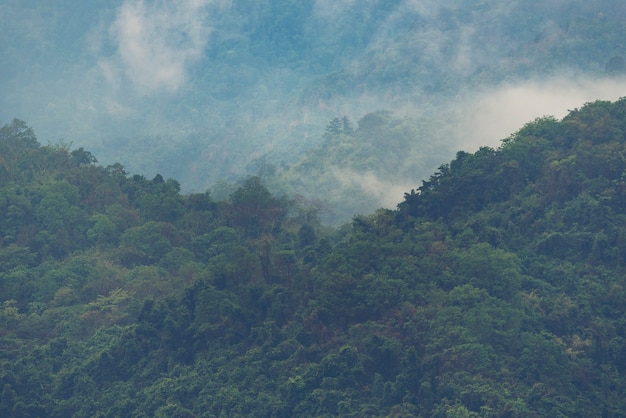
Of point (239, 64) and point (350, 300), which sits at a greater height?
point (239, 64)

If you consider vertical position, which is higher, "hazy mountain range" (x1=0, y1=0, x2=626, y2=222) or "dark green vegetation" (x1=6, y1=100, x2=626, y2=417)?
"hazy mountain range" (x1=0, y1=0, x2=626, y2=222)

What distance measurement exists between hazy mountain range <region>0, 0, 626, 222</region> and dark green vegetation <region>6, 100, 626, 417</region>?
164ft

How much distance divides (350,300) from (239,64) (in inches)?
3030

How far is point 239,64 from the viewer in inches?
4611

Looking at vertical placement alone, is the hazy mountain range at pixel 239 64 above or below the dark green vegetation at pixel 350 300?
above

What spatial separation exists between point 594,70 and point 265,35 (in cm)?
3417

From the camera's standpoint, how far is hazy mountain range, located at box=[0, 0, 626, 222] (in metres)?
107

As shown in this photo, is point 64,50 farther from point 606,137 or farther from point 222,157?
point 606,137

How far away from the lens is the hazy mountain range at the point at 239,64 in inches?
4210

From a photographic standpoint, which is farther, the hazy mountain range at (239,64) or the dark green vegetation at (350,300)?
the hazy mountain range at (239,64)

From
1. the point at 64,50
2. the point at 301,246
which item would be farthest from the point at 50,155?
the point at 64,50

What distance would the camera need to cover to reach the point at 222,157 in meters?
106

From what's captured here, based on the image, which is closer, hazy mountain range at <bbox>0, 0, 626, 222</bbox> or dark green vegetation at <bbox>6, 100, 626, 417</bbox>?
dark green vegetation at <bbox>6, 100, 626, 417</bbox>

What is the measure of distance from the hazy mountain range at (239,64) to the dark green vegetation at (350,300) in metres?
50.1
